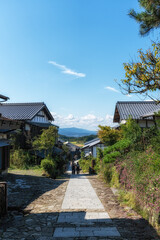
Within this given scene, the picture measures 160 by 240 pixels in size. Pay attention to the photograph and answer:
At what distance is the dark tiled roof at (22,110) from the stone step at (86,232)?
66.3ft

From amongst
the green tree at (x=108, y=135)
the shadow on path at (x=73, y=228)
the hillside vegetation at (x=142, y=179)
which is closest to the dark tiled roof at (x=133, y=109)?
the green tree at (x=108, y=135)

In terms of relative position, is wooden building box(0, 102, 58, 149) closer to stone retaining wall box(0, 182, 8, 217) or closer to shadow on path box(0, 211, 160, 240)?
stone retaining wall box(0, 182, 8, 217)

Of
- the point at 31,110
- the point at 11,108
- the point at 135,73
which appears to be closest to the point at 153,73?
the point at 135,73

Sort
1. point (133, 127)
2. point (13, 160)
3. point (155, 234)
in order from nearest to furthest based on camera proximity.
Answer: point (155, 234)
point (133, 127)
point (13, 160)

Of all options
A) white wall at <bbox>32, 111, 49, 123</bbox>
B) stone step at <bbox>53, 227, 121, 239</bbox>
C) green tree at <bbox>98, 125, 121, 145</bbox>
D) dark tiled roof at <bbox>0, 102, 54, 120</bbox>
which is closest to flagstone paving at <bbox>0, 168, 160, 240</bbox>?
stone step at <bbox>53, 227, 121, 239</bbox>

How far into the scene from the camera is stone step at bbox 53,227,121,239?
15.4ft

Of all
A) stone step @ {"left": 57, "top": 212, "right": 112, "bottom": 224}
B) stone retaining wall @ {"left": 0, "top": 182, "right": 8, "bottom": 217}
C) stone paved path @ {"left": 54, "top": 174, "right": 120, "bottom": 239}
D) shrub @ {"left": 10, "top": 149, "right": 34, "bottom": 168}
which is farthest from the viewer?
shrub @ {"left": 10, "top": 149, "right": 34, "bottom": 168}

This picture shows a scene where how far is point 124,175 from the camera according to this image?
28.4 feet

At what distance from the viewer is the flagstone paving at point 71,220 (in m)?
4.73

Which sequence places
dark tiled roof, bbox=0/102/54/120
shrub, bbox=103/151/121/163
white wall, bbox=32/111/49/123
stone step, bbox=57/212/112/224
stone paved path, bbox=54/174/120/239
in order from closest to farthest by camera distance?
stone paved path, bbox=54/174/120/239
stone step, bbox=57/212/112/224
shrub, bbox=103/151/121/163
dark tiled roof, bbox=0/102/54/120
white wall, bbox=32/111/49/123

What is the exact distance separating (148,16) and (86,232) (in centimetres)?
769

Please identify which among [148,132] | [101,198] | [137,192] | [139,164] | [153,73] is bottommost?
[101,198]

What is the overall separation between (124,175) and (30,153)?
16192 millimetres

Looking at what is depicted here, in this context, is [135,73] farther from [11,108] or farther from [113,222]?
[11,108]
